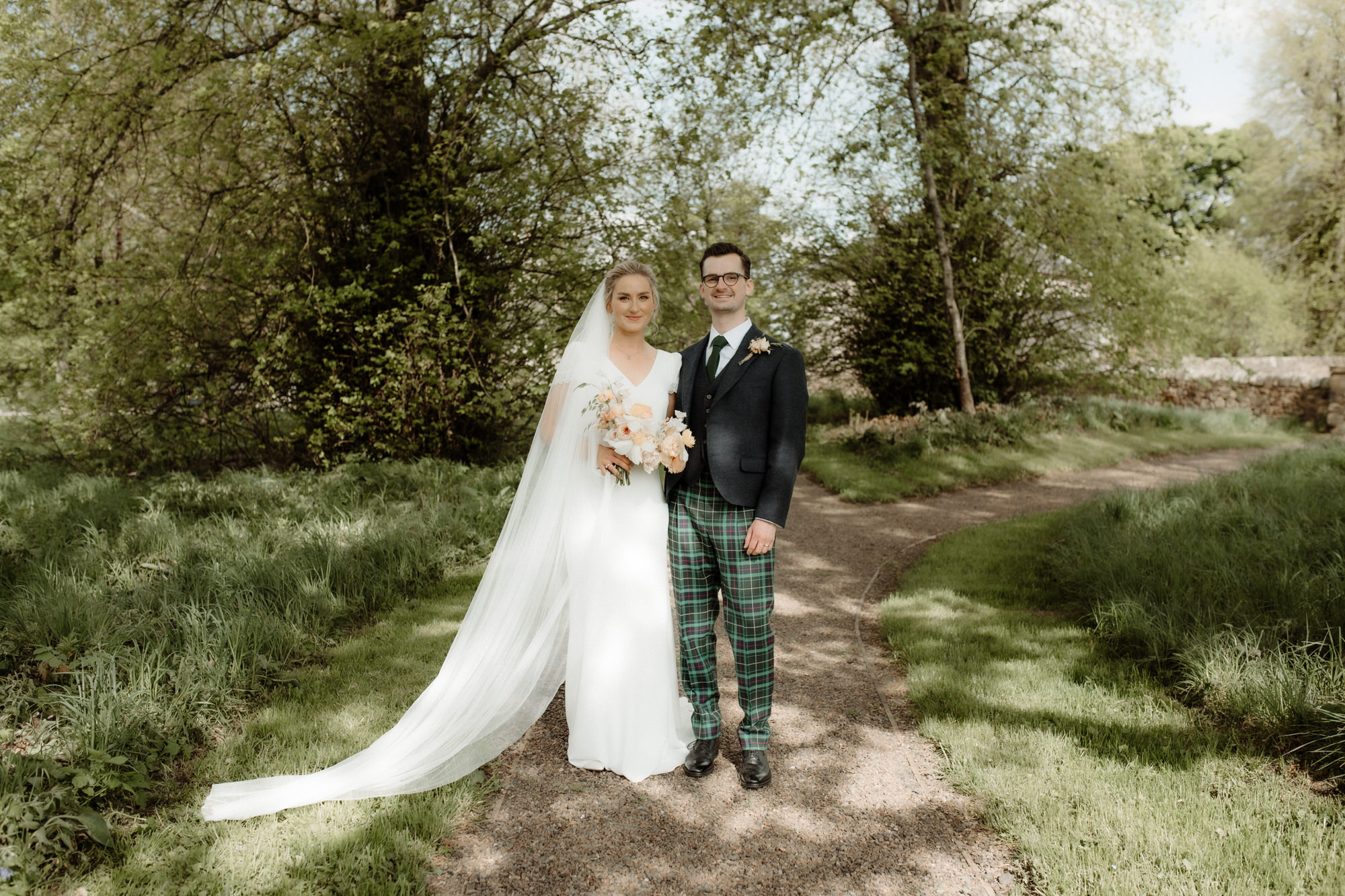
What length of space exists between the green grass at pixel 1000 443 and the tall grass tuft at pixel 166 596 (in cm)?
498

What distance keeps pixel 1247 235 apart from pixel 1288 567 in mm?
26702

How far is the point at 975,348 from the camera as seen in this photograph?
1320cm

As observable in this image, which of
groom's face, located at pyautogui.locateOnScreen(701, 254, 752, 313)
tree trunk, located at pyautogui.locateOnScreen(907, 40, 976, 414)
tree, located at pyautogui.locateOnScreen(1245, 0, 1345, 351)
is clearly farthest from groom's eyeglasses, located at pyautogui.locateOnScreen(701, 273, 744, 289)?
tree, located at pyautogui.locateOnScreen(1245, 0, 1345, 351)

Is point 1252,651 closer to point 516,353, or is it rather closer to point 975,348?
point 516,353

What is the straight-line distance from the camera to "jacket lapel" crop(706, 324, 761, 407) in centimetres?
316

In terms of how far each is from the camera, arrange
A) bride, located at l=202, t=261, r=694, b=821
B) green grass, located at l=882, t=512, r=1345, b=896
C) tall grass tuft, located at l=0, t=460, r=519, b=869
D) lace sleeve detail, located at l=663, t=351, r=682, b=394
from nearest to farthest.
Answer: green grass, located at l=882, t=512, r=1345, b=896, tall grass tuft, located at l=0, t=460, r=519, b=869, bride, located at l=202, t=261, r=694, b=821, lace sleeve detail, located at l=663, t=351, r=682, b=394

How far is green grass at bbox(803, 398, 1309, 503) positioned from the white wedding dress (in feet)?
20.2

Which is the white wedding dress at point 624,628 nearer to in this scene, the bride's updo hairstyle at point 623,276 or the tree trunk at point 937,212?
the bride's updo hairstyle at point 623,276

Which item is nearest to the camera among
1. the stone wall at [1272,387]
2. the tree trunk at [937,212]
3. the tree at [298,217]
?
the tree at [298,217]

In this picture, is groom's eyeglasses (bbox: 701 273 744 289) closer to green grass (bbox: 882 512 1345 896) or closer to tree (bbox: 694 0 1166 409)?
green grass (bbox: 882 512 1345 896)

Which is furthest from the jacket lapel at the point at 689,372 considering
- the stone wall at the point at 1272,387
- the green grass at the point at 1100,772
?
the stone wall at the point at 1272,387

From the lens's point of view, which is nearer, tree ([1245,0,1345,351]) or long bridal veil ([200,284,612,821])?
long bridal veil ([200,284,612,821])

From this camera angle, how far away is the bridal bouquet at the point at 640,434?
3146 mm

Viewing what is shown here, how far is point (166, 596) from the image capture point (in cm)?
442
